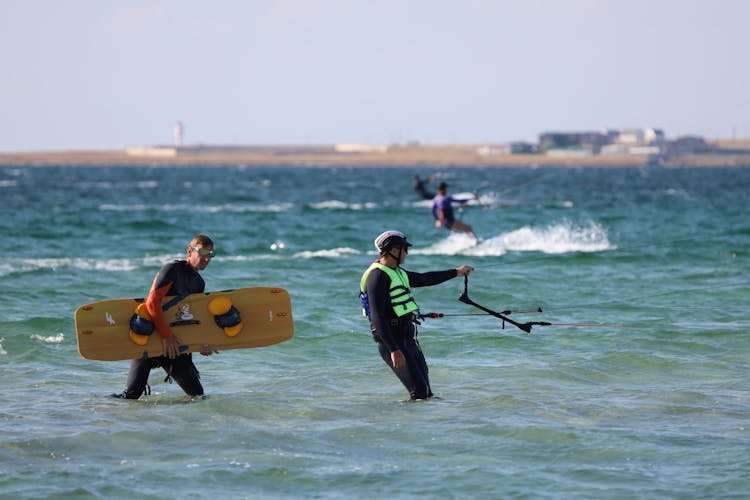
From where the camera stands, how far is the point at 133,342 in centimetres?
1012

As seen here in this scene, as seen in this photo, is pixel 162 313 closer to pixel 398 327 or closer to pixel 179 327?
pixel 179 327

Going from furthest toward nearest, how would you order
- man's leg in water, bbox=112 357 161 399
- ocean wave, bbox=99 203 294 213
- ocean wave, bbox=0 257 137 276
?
ocean wave, bbox=99 203 294 213, ocean wave, bbox=0 257 137 276, man's leg in water, bbox=112 357 161 399

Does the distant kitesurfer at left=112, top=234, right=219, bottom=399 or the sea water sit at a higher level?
the distant kitesurfer at left=112, top=234, right=219, bottom=399

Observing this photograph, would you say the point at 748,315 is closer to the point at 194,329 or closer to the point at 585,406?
the point at 585,406

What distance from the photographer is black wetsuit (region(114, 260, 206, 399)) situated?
978 cm

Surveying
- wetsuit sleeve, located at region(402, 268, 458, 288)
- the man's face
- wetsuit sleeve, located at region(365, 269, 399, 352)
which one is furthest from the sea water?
the man's face

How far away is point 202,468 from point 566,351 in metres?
6.35

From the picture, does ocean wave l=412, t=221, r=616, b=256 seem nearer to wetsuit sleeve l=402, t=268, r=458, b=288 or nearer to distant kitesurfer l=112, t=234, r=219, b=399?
wetsuit sleeve l=402, t=268, r=458, b=288

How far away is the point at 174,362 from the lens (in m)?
10.2

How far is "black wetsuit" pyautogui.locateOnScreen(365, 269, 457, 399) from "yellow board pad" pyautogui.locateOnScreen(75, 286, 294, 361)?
144 centimetres

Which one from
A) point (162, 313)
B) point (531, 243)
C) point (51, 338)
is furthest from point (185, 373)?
point (531, 243)

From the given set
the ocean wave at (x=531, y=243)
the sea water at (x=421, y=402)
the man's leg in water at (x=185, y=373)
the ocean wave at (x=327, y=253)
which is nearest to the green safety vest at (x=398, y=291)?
the sea water at (x=421, y=402)

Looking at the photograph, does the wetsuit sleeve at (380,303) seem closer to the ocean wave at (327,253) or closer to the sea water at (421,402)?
the sea water at (421,402)

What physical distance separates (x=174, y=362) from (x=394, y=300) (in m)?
2.07
